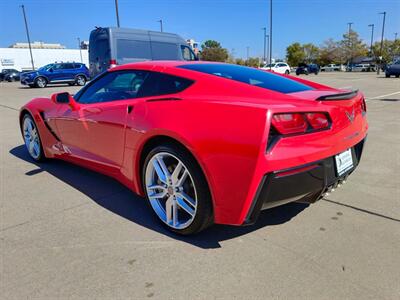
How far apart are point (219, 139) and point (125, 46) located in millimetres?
10033

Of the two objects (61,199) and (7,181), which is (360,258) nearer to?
(61,199)

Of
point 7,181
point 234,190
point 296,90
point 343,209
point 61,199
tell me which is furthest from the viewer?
point 7,181

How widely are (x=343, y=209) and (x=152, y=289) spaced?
6.13 ft

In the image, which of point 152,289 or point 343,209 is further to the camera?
point 343,209

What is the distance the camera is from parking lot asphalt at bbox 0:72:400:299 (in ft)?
6.45

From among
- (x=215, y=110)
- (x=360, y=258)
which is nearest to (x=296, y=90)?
(x=215, y=110)

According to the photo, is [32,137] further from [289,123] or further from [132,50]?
[132,50]

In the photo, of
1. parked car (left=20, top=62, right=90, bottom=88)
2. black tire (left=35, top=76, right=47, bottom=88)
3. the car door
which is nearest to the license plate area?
the car door

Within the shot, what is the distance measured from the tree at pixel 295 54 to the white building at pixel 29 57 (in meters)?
48.2

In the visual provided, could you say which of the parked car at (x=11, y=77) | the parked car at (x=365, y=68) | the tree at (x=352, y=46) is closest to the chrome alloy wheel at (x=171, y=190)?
the parked car at (x=11, y=77)

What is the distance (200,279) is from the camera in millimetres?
2045

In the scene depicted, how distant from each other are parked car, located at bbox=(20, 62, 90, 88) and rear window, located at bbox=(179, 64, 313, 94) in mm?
21435

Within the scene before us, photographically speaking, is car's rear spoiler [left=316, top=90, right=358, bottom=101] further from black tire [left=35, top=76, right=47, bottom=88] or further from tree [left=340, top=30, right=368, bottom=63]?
tree [left=340, top=30, right=368, bottom=63]

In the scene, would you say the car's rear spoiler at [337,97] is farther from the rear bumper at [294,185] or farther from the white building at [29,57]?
the white building at [29,57]
